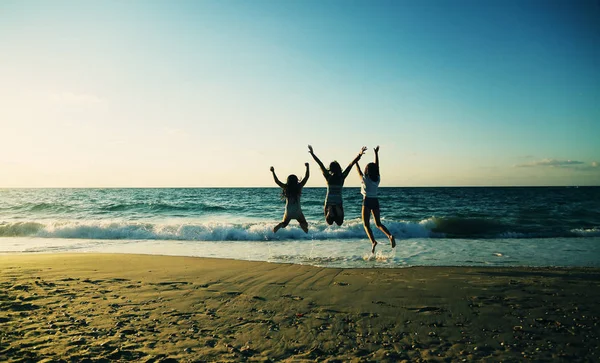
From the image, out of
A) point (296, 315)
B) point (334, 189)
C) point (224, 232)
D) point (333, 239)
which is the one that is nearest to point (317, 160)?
point (334, 189)

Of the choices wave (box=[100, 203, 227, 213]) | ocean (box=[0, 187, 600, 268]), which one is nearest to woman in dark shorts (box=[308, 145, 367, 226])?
ocean (box=[0, 187, 600, 268])

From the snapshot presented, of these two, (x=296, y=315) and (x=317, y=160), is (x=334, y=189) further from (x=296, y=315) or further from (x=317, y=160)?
(x=296, y=315)

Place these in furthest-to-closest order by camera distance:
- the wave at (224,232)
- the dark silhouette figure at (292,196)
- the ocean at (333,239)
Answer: the wave at (224,232) → the ocean at (333,239) → the dark silhouette figure at (292,196)

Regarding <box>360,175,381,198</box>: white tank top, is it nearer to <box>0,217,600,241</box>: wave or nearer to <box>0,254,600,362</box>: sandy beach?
<box>0,254,600,362</box>: sandy beach

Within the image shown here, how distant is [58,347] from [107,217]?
25.0m

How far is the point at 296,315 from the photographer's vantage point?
18.0 feet

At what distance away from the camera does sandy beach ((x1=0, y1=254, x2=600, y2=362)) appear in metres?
4.28

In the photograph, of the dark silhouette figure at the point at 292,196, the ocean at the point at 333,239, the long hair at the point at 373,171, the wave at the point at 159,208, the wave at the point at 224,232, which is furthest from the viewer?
the wave at the point at 159,208

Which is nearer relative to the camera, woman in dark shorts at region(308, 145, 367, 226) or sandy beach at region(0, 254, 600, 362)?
sandy beach at region(0, 254, 600, 362)

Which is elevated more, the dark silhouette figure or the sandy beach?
the dark silhouette figure

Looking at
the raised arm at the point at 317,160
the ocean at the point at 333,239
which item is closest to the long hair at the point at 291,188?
the raised arm at the point at 317,160

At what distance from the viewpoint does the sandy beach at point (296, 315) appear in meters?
4.28

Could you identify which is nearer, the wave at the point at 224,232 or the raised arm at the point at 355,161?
the raised arm at the point at 355,161

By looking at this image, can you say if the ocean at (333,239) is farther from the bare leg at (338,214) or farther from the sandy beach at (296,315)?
the sandy beach at (296,315)
